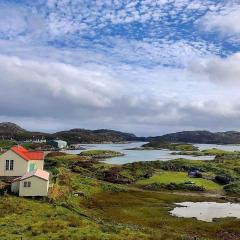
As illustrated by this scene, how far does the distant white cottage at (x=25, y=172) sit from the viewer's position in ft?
188

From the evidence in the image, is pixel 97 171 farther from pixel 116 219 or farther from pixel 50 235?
pixel 50 235

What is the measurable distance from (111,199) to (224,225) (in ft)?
75.9

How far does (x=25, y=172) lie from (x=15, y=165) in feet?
6.76

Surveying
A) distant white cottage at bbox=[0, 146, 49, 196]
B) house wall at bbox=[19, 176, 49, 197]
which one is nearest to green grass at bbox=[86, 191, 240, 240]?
house wall at bbox=[19, 176, 49, 197]

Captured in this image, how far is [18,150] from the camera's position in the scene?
69.7 meters

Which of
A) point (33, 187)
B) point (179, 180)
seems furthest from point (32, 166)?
point (179, 180)

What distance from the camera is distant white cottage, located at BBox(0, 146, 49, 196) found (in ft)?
188

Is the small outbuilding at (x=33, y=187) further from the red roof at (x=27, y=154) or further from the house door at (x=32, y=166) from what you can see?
the house door at (x=32, y=166)

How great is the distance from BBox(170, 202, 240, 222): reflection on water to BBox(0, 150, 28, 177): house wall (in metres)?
26.2

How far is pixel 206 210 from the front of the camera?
63.1 metres

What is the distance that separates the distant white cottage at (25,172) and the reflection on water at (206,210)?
19.8 m

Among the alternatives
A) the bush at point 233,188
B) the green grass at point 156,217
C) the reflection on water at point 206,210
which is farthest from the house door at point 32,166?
the bush at point 233,188

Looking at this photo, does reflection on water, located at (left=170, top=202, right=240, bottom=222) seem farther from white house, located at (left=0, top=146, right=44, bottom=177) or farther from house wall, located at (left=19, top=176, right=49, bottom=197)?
→ white house, located at (left=0, top=146, right=44, bottom=177)

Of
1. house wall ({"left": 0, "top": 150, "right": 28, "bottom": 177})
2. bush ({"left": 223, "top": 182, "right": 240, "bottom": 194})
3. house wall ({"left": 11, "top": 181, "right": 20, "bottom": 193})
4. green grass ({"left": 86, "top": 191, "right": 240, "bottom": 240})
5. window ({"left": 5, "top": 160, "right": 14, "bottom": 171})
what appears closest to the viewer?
green grass ({"left": 86, "top": 191, "right": 240, "bottom": 240})
